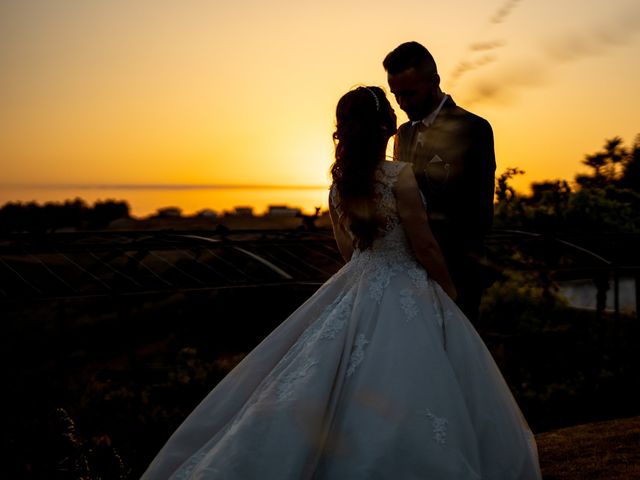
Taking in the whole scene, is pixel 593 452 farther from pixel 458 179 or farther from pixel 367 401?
pixel 367 401

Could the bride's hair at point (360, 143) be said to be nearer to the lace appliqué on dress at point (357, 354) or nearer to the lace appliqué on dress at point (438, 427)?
the lace appliqué on dress at point (357, 354)

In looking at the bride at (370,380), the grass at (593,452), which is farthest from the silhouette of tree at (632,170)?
the bride at (370,380)

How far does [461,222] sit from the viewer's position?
418cm

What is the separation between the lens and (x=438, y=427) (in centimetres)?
323

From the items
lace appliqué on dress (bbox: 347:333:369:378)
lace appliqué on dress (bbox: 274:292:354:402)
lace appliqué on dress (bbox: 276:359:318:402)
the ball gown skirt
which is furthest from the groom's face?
lace appliqué on dress (bbox: 276:359:318:402)

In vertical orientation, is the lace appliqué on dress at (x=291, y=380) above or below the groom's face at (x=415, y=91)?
below

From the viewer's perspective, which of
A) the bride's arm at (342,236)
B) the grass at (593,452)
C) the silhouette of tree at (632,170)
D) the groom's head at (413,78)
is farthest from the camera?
the silhouette of tree at (632,170)

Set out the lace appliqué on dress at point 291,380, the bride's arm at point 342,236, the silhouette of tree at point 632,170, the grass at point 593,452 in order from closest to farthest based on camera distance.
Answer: the lace appliqué on dress at point 291,380 < the bride's arm at point 342,236 < the grass at point 593,452 < the silhouette of tree at point 632,170

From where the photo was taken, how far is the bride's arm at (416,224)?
11.6ft

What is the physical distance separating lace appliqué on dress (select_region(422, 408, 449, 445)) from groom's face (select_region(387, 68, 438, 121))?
1.74 metres

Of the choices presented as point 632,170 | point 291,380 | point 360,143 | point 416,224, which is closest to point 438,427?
point 291,380

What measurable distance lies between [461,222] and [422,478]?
1.52 m

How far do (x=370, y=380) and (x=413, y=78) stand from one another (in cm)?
171

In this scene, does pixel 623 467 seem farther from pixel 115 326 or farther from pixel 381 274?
pixel 115 326
